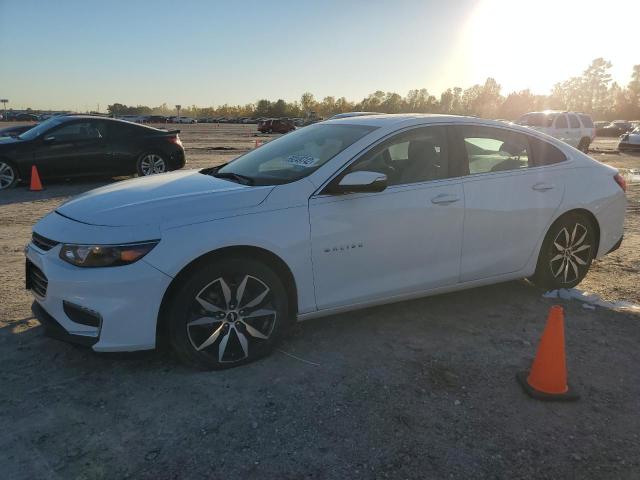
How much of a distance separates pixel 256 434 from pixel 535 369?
177 centimetres

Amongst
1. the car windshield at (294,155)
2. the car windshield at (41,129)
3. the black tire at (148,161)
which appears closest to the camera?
the car windshield at (294,155)

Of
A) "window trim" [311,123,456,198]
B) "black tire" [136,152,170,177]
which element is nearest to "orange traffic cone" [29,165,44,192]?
"black tire" [136,152,170,177]

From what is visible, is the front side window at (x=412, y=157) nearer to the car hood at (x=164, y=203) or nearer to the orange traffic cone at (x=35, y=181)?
the car hood at (x=164, y=203)

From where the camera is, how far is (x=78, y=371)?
134 inches

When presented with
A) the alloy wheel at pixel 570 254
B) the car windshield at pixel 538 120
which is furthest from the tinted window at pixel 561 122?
the alloy wheel at pixel 570 254

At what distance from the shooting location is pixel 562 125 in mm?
19250

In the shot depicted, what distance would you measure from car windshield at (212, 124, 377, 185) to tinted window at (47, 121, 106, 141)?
7752 millimetres

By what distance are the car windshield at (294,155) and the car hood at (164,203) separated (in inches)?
10.2

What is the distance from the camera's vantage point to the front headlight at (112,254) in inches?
121

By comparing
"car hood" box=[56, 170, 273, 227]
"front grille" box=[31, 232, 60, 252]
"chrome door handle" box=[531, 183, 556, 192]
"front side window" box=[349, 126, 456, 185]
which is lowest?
"front grille" box=[31, 232, 60, 252]

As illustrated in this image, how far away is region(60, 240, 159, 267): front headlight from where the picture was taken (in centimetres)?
308

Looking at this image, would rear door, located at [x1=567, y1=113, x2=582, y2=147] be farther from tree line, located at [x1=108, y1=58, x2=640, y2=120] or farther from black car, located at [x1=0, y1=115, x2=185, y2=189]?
tree line, located at [x1=108, y1=58, x2=640, y2=120]

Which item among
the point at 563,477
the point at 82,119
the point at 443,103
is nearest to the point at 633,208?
the point at 563,477

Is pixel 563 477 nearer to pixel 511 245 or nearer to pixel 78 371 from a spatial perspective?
pixel 511 245
